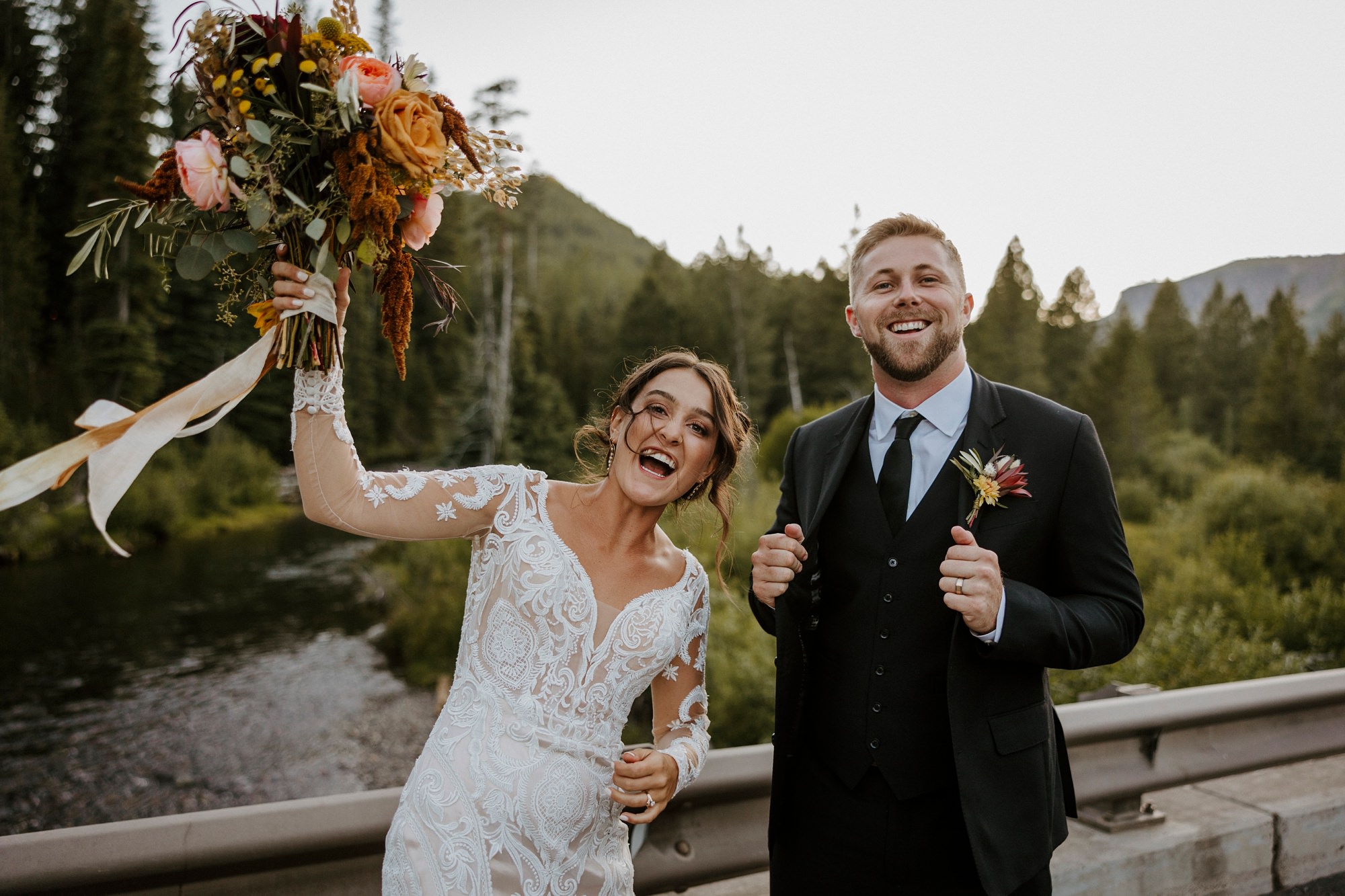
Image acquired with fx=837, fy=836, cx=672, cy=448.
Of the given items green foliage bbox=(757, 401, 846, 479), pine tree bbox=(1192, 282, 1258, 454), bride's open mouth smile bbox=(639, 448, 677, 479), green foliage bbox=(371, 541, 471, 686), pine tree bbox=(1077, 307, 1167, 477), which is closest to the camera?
bride's open mouth smile bbox=(639, 448, 677, 479)

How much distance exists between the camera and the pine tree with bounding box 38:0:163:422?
1057 inches

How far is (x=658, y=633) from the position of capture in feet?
7.69

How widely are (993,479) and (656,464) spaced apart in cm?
92

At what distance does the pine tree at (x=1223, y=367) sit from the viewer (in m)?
42.1

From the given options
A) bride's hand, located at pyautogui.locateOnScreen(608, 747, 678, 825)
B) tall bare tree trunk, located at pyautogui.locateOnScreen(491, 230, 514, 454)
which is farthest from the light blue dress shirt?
tall bare tree trunk, located at pyautogui.locateOnScreen(491, 230, 514, 454)

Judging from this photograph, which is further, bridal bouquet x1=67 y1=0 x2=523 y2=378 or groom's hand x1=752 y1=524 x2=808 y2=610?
groom's hand x1=752 y1=524 x2=808 y2=610

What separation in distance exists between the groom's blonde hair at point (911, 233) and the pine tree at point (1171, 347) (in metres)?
47.7

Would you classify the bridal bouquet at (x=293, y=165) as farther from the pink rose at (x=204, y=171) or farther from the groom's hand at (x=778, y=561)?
the groom's hand at (x=778, y=561)

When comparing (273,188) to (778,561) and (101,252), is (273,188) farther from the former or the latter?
(778,561)

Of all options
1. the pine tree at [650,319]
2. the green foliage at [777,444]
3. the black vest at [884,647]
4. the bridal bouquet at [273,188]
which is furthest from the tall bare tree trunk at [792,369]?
the bridal bouquet at [273,188]

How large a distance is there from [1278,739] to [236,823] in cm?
389

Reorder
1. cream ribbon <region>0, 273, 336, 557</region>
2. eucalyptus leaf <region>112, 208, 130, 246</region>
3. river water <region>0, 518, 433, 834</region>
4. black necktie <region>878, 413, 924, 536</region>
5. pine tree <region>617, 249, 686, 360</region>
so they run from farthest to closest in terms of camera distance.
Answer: pine tree <region>617, 249, 686, 360</region>
river water <region>0, 518, 433, 834</region>
black necktie <region>878, 413, 924, 536</region>
eucalyptus leaf <region>112, 208, 130, 246</region>
cream ribbon <region>0, 273, 336, 557</region>

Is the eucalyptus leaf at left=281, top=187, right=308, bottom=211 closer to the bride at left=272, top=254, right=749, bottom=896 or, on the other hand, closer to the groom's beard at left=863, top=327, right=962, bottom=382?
the bride at left=272, top=254, right=749, bottom=896

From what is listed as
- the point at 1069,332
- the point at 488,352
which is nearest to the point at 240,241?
the point at 488,352
